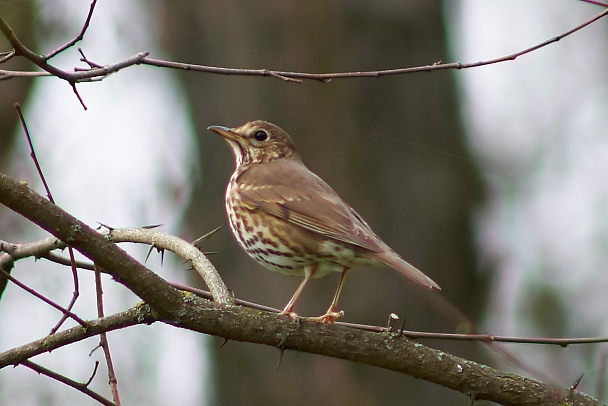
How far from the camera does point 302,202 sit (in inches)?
147

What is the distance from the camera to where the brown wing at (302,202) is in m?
3.45

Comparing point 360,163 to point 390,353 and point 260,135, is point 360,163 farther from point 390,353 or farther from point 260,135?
point 390,353

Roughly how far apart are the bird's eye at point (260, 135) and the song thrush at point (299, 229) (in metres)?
0.27

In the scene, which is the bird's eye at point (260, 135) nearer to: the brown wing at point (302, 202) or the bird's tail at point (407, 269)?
the brown wing at point (302, 202)

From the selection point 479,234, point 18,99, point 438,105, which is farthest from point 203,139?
point 479,234

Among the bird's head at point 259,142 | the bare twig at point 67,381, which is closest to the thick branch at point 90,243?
the bare twig at point 67,381

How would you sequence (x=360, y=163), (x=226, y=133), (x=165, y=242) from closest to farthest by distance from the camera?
(x=165, y=242)
(x=226, y=133)
(x=360, y=163)

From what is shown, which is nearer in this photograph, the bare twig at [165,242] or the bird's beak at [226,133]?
the bare twig at [165,242]

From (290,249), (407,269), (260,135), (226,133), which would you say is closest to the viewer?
(407,269)

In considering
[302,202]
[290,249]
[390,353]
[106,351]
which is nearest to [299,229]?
[290,249]

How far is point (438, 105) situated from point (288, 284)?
1.90 meters

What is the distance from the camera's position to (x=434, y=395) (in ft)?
20.2

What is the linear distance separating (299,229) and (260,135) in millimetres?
1033

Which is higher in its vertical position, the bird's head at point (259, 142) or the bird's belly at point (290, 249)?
the bird's head at point (259, 142)
